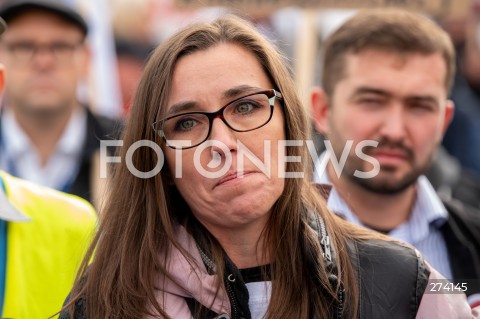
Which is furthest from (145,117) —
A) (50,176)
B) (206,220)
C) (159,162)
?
(50,176)

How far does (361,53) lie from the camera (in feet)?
11.8

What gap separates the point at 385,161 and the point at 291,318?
1214 millimetres

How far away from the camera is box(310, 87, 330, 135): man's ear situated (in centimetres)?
372

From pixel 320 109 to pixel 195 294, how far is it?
1.62 metres

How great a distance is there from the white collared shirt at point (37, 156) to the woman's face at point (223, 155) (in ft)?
8.73

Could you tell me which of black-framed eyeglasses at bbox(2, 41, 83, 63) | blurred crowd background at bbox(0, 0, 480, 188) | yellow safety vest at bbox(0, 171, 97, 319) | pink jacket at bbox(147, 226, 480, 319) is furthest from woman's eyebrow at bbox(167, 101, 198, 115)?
black-framed eyeglasses at bbox(2, 41, 83, 63)

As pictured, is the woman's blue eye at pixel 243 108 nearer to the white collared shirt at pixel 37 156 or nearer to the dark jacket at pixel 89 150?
the dark jacket at pixel 89 150

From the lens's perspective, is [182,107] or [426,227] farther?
[426,227]

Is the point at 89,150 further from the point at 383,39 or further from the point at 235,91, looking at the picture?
the point at 235,91

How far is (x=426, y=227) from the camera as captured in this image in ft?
11.1

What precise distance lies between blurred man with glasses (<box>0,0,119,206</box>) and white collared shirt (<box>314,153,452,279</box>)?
204cm

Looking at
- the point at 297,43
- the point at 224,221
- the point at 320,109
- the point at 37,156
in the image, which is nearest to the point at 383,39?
the point at 320,109

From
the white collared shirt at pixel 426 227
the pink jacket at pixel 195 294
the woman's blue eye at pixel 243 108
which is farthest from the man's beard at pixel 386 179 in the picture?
the woman's blue eye at pixel 243 108

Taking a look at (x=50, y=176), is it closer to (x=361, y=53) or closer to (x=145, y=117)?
(x=361, y=53)
